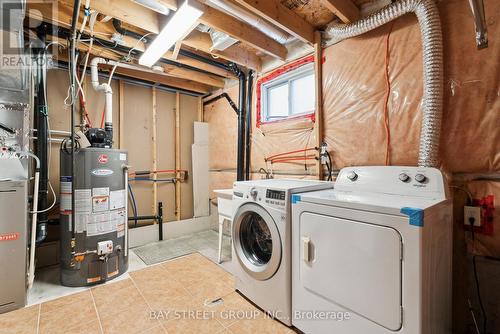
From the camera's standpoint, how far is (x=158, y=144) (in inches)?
149

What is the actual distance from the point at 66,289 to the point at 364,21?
12.1 feet

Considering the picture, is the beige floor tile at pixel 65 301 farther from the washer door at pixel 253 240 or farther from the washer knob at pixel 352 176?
the washer knob at pixel 352 176

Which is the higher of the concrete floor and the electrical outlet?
the electrical outlet

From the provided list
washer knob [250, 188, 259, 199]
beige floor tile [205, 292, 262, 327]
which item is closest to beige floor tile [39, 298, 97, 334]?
beige floor tile [205, 292, 262, 327]

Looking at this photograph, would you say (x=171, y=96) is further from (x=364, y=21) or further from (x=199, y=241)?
(x=364, y=21)

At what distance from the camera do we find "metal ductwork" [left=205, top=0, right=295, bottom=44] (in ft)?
6.11

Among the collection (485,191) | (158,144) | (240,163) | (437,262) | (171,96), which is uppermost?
(171,96)

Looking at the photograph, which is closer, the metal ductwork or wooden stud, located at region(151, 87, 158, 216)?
the metal ductwork

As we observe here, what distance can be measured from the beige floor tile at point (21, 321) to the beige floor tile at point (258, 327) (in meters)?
1.46

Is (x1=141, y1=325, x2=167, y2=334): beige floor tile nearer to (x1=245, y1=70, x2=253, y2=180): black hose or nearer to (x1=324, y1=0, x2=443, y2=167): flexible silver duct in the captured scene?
(x1=245, y1=70, x2=253, y2=180): black hose

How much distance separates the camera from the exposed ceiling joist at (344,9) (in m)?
1.83

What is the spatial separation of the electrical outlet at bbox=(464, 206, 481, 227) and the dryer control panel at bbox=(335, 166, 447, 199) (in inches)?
13.4

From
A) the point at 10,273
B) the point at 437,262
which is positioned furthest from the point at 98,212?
the point at 437,262

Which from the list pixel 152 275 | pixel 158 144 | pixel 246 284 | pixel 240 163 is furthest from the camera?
pixel 158 144
